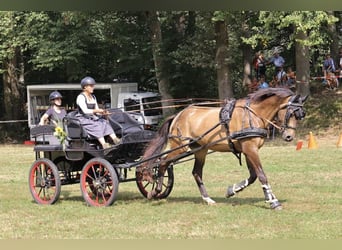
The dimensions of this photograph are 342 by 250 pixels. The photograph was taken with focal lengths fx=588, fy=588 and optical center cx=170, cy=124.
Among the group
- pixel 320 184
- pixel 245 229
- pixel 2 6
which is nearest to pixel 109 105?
pixel 320 184

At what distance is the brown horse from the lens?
25.1 feet

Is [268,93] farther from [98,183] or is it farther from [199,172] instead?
[98,183]

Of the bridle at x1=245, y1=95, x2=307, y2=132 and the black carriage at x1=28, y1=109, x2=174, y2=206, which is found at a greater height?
the bridle at x1=245, y1=95, x2=307, y2=132

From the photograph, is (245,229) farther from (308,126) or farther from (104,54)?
(104,54)

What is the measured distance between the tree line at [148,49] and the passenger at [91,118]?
52.5 ft

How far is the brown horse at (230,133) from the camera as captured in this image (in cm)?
766

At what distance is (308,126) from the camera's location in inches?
895

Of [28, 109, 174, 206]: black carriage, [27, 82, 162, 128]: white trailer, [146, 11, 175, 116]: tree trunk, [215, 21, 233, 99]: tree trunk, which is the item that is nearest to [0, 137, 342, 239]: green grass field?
[28, 109, 174, 206]: black carriage

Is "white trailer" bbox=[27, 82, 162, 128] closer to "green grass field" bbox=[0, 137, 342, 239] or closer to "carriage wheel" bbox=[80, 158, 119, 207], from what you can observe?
"green grass field" bbox=[0, 137, 342, 239]

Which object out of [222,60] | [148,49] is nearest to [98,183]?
[222,60]

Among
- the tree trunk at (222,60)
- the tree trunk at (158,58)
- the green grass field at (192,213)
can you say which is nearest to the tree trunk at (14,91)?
the tree trunk at (158,58)

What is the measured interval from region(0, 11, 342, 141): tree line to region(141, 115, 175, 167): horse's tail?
15.8m

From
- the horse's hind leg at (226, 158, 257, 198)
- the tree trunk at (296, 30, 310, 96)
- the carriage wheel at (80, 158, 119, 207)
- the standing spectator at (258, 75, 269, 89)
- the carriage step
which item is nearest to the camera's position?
the horse's hind leg at (226, 158, 257, 198)

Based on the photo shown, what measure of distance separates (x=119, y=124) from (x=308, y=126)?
49.4 feet
